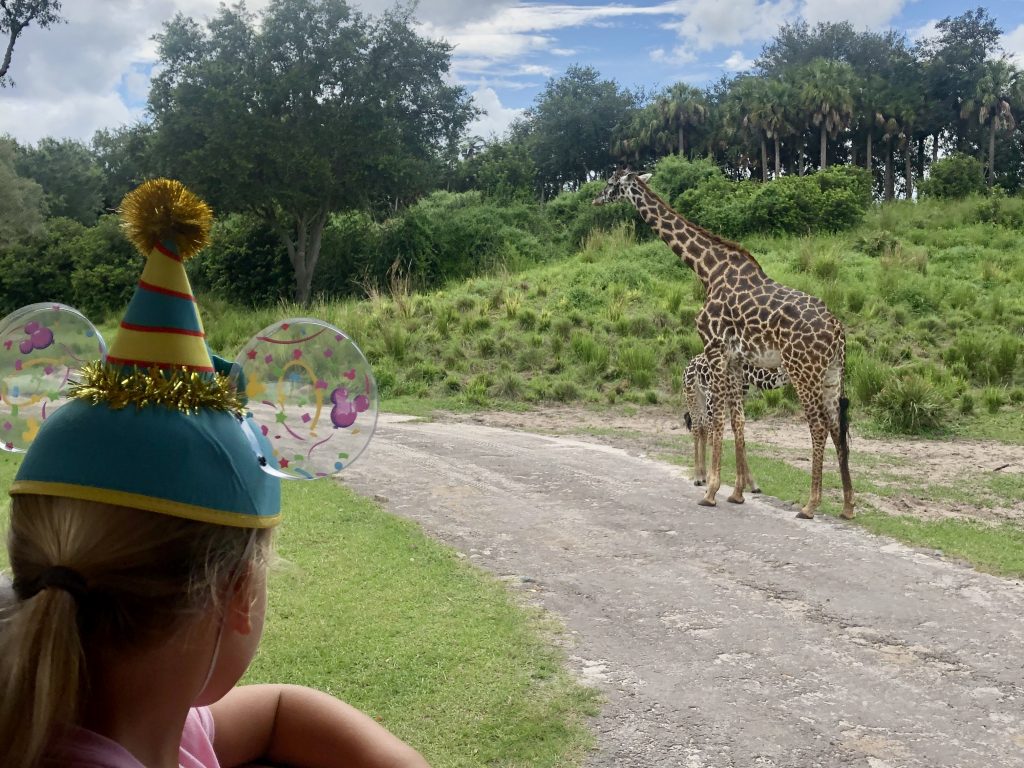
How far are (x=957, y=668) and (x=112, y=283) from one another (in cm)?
2366

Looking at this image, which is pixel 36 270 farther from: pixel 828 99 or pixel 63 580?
pixel 63 580

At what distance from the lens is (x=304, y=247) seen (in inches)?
901

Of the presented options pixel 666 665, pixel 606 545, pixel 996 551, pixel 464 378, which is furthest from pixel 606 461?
pixel 464 378

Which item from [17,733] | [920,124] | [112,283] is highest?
[920,124]

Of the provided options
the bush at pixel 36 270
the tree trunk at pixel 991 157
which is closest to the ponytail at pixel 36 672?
the bush at pixel 36 270

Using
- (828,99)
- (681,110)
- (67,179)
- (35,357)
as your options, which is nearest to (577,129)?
(681,110)

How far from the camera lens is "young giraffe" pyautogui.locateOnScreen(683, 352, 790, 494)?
6930 millimetres

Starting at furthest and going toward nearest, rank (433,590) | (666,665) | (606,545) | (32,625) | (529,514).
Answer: (529,514) < (606,545) < (433,590) < (666,665) < (32,625)

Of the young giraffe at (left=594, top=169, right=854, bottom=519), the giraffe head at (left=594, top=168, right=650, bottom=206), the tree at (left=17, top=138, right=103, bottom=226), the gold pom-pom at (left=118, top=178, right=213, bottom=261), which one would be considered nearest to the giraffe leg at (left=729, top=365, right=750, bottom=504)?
the young giraffe at (left=594, top=169, right=854, bottom=519)

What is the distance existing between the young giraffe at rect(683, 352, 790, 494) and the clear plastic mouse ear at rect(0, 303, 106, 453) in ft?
18.8

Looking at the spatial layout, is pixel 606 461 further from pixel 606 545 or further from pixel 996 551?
pixel 996 551

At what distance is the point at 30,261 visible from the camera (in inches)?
1027

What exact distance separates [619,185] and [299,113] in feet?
50.4

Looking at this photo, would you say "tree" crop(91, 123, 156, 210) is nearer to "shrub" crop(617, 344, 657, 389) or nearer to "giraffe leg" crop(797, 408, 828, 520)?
"shrub" crop(617, 344, 657, 389)
